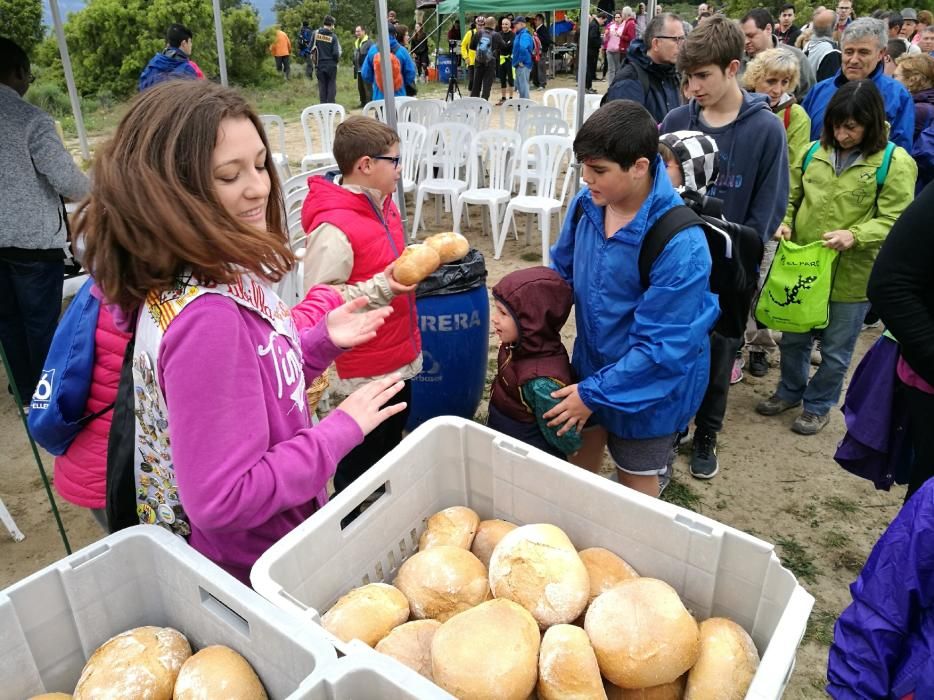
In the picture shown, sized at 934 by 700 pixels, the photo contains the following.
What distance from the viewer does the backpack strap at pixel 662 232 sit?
2.04 m

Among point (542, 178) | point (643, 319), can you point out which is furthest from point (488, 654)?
point (542, 178)

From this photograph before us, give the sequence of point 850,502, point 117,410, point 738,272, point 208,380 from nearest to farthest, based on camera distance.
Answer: point 208,380 → point 117,410 → point 738,272 → point 850,502

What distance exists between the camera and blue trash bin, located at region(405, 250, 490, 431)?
3318 mm

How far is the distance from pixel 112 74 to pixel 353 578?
72.7ft

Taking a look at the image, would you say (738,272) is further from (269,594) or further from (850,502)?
(269,594)

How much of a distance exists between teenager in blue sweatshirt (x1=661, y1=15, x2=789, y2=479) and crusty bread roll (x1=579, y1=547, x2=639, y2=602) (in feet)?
6.79

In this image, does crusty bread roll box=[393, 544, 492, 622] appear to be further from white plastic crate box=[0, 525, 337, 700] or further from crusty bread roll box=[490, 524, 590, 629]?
white plastic crate box=[0, 525, 337, 700]

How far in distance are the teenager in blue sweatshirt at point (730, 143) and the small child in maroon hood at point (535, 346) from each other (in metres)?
1.20

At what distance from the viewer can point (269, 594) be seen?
1177mm

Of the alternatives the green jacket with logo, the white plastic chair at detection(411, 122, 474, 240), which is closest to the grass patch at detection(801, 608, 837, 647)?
the green jacket with logo

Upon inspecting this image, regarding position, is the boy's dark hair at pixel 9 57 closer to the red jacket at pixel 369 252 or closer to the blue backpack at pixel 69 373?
the red jacket at pixel 369 252

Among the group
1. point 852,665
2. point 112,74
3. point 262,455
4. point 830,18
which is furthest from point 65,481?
point 112,74

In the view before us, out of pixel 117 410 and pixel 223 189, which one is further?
pixel 117 410

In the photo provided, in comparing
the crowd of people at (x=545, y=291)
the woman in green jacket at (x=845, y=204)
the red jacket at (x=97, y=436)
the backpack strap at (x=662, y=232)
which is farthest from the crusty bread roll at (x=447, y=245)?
the woman in green jacket at (x=845, y=204)
